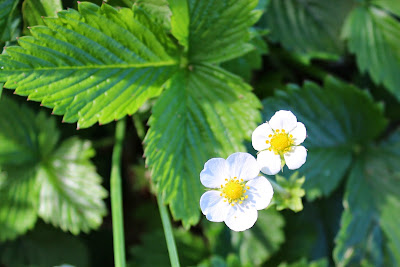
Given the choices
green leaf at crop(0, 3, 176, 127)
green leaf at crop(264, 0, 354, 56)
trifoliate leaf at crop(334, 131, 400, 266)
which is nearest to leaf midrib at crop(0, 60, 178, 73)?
green leaf at crop(0, 3, 176, 127)

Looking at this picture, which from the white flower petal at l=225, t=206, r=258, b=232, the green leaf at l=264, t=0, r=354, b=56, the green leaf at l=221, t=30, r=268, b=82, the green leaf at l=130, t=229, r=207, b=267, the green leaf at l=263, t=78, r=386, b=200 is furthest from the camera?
the green leaf at l=264, t=0, r=354, b=56

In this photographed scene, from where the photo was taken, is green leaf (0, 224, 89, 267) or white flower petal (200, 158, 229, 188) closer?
white flower petal (200, 158, 229, 188)

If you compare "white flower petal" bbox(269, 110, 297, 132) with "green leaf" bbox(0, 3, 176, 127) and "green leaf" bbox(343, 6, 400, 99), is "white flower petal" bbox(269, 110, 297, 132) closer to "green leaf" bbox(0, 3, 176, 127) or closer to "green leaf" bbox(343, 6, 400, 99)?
"green leaf" bbox(0, 3, 176, 127)

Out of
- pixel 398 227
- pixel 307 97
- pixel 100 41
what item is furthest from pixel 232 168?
pixel 398 227

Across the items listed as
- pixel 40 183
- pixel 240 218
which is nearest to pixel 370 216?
pixel 240 218

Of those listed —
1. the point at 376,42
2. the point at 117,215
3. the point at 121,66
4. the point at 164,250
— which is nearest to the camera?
the point at 121,66

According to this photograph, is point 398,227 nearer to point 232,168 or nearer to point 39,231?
point 232,168

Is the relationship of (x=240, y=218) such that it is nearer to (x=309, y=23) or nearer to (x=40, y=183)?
(x=40, y=183)
